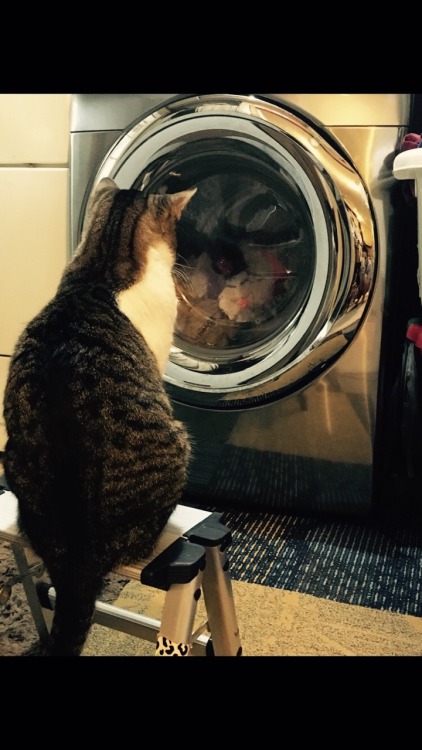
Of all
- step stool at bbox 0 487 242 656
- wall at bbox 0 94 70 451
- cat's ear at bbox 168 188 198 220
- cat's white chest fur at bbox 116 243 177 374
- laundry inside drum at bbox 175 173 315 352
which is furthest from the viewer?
wall at bbox 0 94 70 451

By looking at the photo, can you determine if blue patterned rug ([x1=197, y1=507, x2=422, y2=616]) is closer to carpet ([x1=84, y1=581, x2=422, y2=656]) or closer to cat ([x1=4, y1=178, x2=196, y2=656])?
carpet ([x1=84, y1=581, x2=422, y2=656])

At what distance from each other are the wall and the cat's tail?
672 mm

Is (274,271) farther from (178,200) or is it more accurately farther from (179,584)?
(179,584)

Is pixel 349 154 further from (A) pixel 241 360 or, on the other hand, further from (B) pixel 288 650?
(B) pixel 288 650

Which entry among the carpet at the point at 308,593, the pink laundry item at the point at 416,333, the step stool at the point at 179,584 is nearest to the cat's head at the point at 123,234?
the step stool at the point at 179,584

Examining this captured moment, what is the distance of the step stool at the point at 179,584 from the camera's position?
0.60 m

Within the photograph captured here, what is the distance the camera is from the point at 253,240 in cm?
107

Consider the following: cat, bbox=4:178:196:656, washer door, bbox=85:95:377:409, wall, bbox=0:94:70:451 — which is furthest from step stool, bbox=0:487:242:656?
wall, bbox=0:94:70:451

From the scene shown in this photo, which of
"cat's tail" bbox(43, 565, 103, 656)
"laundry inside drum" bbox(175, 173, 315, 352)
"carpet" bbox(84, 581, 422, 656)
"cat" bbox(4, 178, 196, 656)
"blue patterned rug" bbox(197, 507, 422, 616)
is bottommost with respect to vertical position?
"carpet" bbox(84, 581, 422, 656)

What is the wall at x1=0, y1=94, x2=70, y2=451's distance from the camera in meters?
Result: 1.21

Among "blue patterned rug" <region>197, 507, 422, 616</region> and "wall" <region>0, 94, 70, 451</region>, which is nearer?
"blue patterned rug" <region>197, 507, 422, 616</region>

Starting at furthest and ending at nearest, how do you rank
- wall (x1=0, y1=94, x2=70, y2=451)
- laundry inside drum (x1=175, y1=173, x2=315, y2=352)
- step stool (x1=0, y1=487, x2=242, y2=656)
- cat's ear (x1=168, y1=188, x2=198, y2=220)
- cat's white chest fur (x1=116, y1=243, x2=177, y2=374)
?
wall (x1=0, y1=94, x2=70, y2=451) → laundry inside drum (x1=175, y1=173, x2=315, y2=352) → cat's ear (x1=168, y1=188, x2=198, y2=220) → cat's white chest fur (x1=116, y1=243, x2=177, y2=374) → step stool (x1=0, y1=487, x2=242, y2=656)

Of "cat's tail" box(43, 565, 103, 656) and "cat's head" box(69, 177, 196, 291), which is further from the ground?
"cat's head" box(69, 177, 196, 291)

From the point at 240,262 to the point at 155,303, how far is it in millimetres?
342
